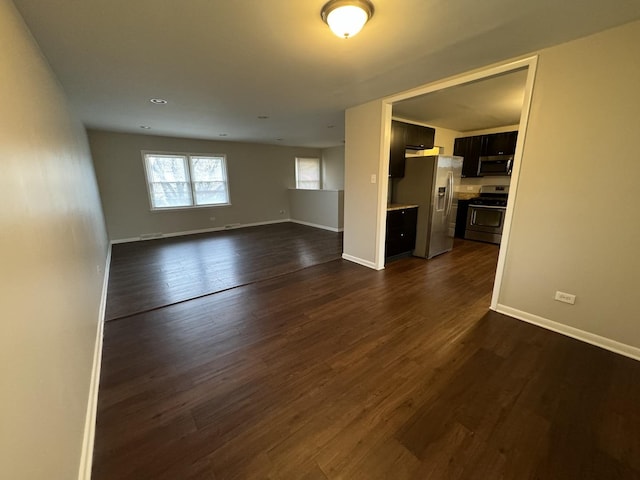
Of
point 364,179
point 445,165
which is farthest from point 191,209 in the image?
point 445,165

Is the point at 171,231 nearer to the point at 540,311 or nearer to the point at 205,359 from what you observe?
the point at 205,359

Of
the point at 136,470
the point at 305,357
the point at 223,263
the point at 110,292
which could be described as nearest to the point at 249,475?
the point at 136,470

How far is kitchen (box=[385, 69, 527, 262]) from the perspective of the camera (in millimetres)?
3702

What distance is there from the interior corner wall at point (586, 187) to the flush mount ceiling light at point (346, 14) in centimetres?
172

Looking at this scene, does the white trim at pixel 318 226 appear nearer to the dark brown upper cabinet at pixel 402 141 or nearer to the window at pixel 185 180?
the window at pixel 185 180

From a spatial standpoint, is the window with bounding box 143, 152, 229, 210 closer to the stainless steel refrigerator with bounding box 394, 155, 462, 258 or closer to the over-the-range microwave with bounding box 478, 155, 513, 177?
the stainless steel refrigerator with bounding box 394, 155, 462, 258

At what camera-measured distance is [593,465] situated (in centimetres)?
131

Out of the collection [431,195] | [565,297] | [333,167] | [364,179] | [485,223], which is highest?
[333,167]

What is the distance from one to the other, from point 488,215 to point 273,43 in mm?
4963

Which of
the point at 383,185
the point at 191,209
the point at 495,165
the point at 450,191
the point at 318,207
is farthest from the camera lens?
the point at 318,207

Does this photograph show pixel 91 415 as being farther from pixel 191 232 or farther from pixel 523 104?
pixel 191 232

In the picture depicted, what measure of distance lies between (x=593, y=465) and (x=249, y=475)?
67.8 inches

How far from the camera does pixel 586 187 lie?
83.2 inches

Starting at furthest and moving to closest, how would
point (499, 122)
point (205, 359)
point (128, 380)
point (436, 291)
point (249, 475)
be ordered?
1. point (499, 122)
2. point (436, 291)
3. point (205, 359)
4. point (128, 380)
5. point (249, 475)
